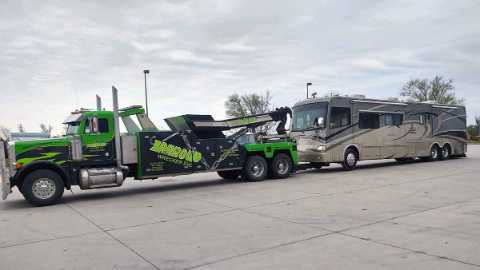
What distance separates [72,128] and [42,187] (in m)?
1.86

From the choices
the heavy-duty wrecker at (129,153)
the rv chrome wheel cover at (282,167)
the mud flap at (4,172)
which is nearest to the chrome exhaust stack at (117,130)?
the heavy-duty wrecker at (129,153)

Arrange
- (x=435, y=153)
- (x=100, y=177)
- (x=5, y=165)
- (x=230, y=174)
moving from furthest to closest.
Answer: (x=435, y=153)
(x=230, y=174)
(x=100, y=177)
(x=5, y=165)

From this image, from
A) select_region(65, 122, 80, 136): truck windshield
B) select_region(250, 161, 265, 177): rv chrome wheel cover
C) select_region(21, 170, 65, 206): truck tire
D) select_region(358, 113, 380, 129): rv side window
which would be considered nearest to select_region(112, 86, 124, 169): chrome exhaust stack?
select_region(65, 122, 80, 136): truck windshield

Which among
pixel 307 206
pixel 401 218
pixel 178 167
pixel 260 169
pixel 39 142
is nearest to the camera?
pixel 401 218

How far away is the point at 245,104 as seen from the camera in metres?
52.5

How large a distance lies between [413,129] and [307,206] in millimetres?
13234

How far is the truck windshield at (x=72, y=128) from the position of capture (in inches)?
441

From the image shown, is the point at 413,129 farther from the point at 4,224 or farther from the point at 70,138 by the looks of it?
the point at 4,224

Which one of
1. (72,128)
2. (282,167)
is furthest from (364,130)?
(72,128)

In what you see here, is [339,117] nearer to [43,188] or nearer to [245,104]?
[43,188]

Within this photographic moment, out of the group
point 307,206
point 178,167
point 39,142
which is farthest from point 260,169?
point 39,142

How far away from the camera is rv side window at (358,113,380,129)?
1791 centimetres

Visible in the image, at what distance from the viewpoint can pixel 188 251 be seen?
5.75 m

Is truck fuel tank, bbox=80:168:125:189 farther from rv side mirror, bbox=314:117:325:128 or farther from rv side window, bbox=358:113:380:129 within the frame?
rv side window, bbox=358:113:380:129
